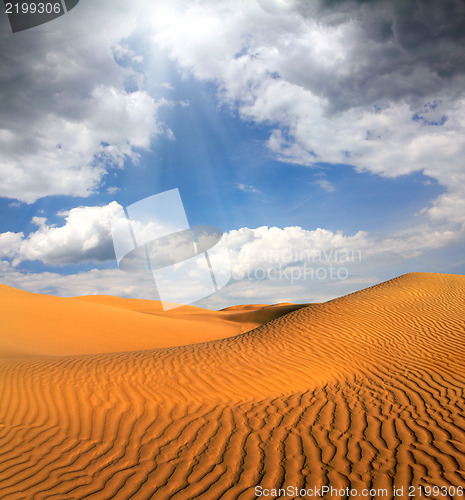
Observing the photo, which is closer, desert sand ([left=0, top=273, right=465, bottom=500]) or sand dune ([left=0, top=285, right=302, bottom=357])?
desert sand ([left=0, top=273, right=465, bottom=500])

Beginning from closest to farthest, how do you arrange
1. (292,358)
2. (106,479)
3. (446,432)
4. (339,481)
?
(339,481), (106,479), (446,432), (292,358)

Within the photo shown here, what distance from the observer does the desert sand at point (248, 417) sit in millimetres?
4457

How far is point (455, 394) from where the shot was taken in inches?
293

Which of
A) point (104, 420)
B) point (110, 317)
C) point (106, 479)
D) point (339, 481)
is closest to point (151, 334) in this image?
point (110, 317)

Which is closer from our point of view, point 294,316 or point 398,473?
point 398,473

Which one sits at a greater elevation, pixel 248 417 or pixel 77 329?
pixel 77 329

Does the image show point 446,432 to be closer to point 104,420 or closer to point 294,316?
point 104,420

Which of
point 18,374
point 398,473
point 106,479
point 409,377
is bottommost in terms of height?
point 409,377

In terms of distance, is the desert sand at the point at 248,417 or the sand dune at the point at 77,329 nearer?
the desert sand at the point at 248,417

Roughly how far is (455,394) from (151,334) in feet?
62.5

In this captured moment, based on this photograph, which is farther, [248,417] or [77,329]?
[77,329]

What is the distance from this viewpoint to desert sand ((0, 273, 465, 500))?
4.46 metres

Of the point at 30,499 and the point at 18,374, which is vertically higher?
the point at 18,374

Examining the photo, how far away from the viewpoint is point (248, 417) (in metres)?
6.67
